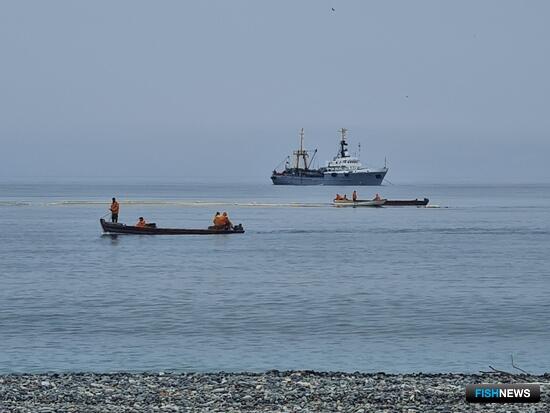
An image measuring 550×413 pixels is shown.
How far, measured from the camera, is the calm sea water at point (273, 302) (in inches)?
1048

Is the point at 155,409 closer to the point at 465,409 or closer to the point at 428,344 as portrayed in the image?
the point at 465,409

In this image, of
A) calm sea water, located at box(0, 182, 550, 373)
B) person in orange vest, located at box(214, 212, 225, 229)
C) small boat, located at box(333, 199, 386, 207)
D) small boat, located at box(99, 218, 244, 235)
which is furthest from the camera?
small boat, located at box(333, 199, 386, 207)

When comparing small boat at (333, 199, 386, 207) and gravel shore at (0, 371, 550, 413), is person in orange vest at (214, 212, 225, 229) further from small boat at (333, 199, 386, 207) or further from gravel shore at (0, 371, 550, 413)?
gravel shore at (0, 371, 550, 413)

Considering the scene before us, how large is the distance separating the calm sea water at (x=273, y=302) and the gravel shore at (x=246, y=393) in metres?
4.07

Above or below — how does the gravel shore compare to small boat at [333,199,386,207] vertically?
below

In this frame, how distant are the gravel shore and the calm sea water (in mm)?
4072

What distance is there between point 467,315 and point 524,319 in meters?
1.79

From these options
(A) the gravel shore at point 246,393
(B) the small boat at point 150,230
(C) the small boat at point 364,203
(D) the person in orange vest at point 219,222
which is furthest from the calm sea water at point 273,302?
(C) the small boat at point 364,203

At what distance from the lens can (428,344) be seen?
2867 centimetres

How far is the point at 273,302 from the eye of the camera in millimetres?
38875

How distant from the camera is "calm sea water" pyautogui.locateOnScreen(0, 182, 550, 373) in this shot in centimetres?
2662

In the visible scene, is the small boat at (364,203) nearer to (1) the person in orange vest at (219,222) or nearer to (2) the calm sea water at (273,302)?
(2) the calm sea water at (273,302)

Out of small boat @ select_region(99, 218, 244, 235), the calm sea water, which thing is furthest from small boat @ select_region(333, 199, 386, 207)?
small boat @ select_region(99, 218, 244, 235)

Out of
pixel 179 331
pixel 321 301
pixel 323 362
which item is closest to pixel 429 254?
pixel 321 301
